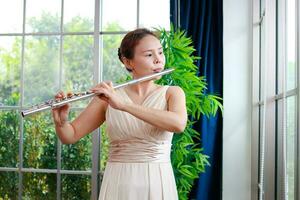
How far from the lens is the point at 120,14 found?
14.6 ft

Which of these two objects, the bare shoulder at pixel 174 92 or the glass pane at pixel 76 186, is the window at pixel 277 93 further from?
the glass pane at pixel 76 186

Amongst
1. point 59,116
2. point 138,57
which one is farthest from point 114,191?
point 138,57

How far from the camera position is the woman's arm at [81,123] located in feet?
5.54

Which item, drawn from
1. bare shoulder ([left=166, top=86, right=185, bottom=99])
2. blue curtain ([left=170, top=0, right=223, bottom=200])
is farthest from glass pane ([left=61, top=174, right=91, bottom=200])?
bare shoulder ([left=166, top=86, right=185, bottom=99])

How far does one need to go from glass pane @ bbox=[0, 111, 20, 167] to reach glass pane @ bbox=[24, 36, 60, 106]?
212 mm

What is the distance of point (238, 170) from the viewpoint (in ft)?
12.6

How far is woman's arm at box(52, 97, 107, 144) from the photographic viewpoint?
1.69m

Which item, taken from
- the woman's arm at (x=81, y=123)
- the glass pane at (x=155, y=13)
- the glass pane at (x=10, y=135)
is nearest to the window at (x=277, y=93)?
the woman's arm at (x=81, y=123)

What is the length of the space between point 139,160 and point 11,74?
3343mm

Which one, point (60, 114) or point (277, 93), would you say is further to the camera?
point (277, 93)

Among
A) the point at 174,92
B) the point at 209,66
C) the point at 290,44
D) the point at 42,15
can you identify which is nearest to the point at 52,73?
the point at 42,15

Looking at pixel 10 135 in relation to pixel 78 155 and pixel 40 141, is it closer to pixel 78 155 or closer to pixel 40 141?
pixel 40 141

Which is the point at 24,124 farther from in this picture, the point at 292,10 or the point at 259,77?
the point at 292,10

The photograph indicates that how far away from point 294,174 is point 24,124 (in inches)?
128
